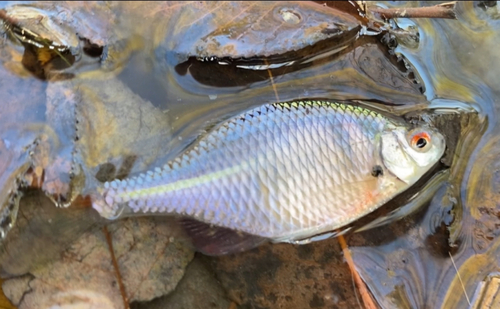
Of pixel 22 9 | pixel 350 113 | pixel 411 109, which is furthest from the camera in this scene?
pixel 22 9

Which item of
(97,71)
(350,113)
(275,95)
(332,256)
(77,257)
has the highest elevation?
(350,113)

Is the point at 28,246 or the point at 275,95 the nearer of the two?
the point at 28,246

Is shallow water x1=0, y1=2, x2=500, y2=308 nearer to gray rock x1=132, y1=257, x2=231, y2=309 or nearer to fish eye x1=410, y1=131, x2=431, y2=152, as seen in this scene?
gray rock x1=132, y1=257, x2=231, y2=309

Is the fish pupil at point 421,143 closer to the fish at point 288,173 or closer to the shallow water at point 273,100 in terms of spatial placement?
the fish at point 288,173

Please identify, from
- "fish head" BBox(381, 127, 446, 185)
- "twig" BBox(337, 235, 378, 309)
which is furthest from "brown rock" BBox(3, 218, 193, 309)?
"fish head" BBox(381, 127, 446, 185)

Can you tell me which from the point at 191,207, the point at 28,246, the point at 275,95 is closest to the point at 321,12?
the point at 275,95

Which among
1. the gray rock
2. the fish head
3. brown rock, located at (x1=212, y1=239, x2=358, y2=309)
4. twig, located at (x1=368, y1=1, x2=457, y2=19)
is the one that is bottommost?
the gray rock

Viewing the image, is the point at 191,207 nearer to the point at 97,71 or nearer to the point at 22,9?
the point at 97,71

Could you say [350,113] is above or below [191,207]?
above

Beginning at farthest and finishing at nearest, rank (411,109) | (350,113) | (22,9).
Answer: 1. (22,9)
2. (411,109)
3. (350,113)
